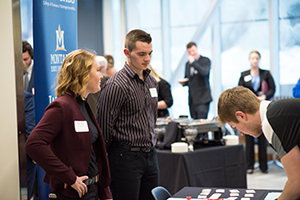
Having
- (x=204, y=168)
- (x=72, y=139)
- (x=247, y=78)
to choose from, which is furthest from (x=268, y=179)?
(x=72, y=139)

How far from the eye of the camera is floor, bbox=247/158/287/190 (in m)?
4.72

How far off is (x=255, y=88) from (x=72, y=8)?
Result: 132 inches

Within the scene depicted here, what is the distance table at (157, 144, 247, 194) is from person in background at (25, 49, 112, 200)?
1652 mm

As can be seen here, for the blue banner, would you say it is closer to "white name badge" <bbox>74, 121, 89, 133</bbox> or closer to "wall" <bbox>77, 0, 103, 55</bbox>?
"white name badge" <bbox>74, 121, 89, 133</bbox>

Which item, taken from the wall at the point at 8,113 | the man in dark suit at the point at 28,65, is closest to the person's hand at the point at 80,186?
the wall at the point at 8,113

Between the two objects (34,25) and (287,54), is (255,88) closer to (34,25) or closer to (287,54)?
(287,54)

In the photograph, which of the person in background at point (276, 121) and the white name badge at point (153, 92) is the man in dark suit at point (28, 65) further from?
the person in background at point (276, 121)

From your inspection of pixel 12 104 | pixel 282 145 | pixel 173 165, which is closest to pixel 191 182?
pixel 173 165

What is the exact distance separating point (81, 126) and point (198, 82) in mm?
4266

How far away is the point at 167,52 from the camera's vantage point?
7.81m

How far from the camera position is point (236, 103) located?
166 centimetres

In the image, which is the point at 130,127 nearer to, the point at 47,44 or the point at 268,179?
the point at 47,44

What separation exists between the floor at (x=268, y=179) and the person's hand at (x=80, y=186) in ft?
10.9

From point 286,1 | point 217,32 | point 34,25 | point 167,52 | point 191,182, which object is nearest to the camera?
point 34,25
